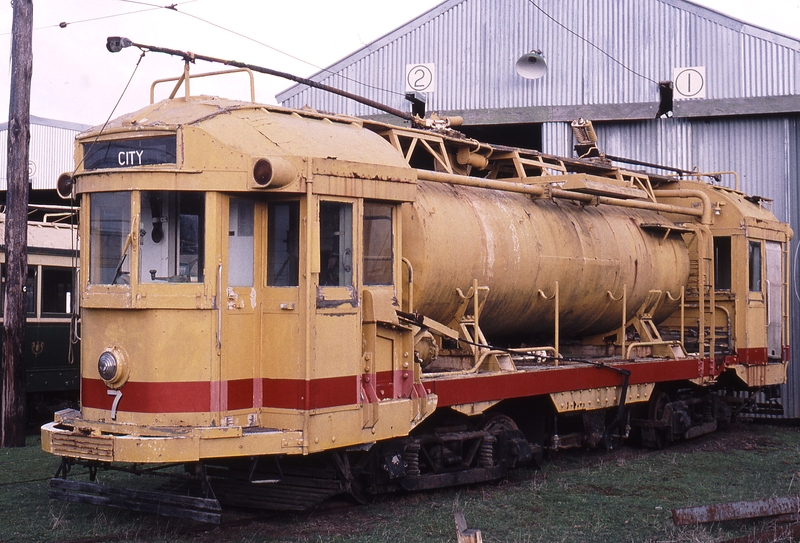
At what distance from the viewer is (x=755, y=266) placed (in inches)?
616

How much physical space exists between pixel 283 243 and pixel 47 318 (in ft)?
30.4

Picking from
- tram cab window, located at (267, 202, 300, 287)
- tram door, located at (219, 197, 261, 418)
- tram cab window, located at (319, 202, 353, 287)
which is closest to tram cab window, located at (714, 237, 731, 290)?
tram cab window, located at (319, 202, 353, 287)

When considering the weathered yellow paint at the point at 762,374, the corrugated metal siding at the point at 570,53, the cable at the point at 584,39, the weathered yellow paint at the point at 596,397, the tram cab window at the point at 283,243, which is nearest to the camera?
the tram cab window at the point at 283,243

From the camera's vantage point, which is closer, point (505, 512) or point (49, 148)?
point (505, 512)

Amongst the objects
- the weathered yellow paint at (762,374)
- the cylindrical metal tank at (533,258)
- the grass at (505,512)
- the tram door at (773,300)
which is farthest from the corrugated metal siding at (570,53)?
the grass at (505,512)

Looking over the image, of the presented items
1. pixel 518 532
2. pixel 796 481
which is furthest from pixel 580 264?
pixel 518 532

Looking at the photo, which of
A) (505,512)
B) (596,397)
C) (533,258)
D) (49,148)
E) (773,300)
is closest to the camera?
(505,512)

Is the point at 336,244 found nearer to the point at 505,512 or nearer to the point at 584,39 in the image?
the point at 505,512

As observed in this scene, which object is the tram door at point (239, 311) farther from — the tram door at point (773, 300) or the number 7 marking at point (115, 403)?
the tram door at point (773, 300)

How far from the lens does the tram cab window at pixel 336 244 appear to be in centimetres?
813

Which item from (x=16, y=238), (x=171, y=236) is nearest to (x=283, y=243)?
(x=171, y=236)

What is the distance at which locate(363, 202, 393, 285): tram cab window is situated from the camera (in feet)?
28.2

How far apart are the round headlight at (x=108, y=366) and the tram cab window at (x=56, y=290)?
8725mm

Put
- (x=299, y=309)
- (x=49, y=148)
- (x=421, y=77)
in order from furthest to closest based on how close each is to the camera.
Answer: (x=49, y=148) → (x=421, y=77) → (x=299, y=309)
